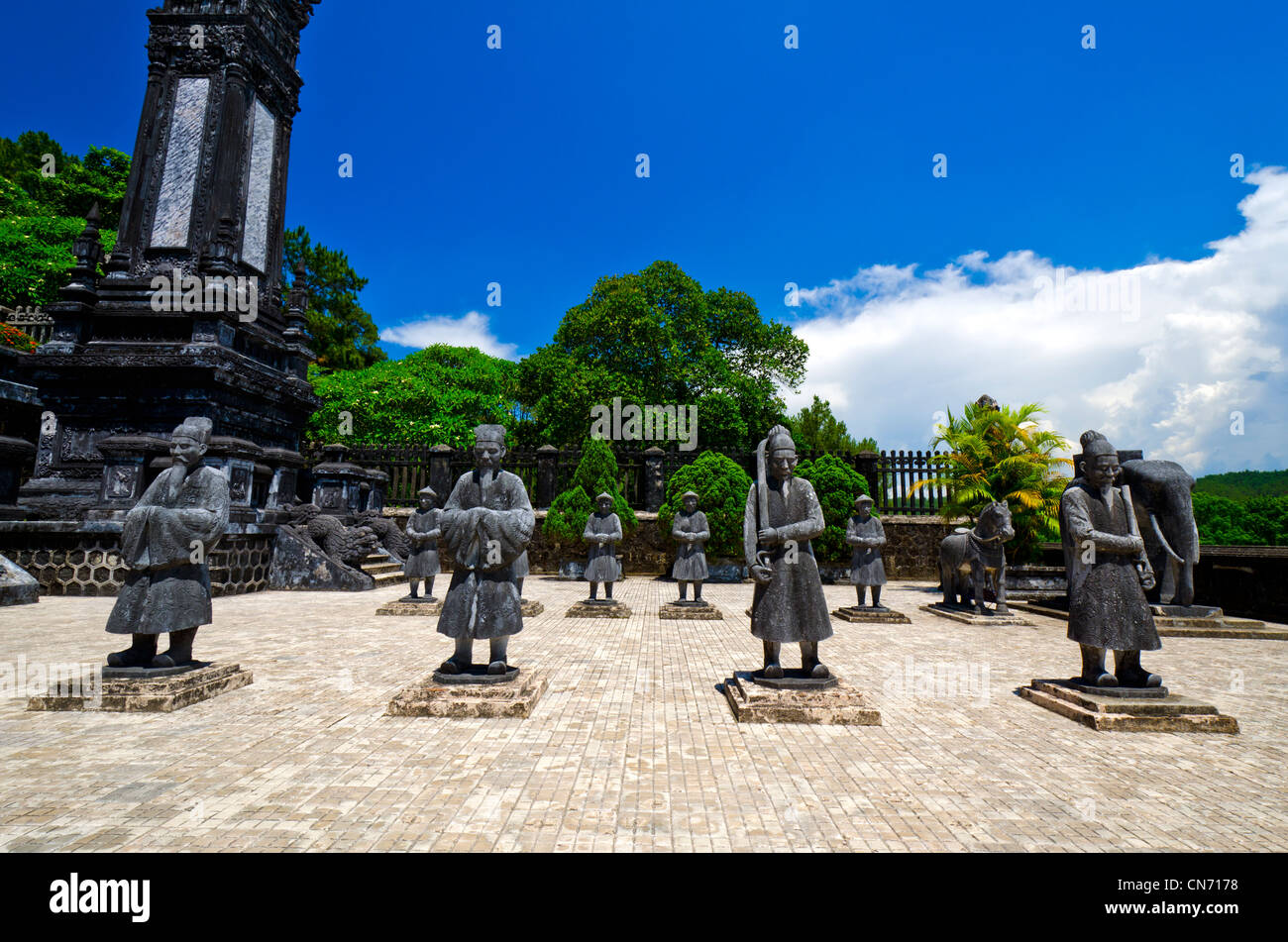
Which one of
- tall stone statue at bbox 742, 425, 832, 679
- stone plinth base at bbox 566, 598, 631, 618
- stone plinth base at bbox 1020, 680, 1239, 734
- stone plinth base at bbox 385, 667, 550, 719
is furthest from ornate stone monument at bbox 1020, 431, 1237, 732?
stone plinth base at bbox 566, 598, 631, 618

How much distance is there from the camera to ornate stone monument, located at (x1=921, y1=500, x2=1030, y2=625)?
1019 cm

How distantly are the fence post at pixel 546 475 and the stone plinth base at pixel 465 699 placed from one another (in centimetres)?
1344

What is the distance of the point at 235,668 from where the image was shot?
5508mm

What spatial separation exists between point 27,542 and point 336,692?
34.0 ft

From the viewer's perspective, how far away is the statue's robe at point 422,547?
1069 cm

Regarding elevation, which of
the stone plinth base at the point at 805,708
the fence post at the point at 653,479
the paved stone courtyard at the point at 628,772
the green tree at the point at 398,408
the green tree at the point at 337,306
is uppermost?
the green tree at the point at 337,306

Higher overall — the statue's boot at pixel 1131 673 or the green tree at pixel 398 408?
the green tree at pixel 398 408

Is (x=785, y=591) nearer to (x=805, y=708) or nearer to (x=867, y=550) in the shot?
(x=805, y=708)

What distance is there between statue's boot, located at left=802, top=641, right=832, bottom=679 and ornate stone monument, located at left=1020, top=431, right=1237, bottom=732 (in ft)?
6.50

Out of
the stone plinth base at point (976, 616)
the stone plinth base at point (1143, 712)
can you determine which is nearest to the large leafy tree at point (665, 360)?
the stone plinth base at point (976, 616)

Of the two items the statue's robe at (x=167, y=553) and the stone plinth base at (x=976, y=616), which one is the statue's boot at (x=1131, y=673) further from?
the statue's robe at (x=167, y=553)

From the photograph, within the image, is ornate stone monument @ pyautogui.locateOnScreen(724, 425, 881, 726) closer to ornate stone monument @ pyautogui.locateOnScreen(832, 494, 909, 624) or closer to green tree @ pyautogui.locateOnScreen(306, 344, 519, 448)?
ornate stone monument @ pyautogui.locateOnScreen(832, 494, 909, 624)

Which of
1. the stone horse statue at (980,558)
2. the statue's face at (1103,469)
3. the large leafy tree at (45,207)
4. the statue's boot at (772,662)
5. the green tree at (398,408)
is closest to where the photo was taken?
the statue's boot at (772,662)

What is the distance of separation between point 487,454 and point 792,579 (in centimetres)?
294
